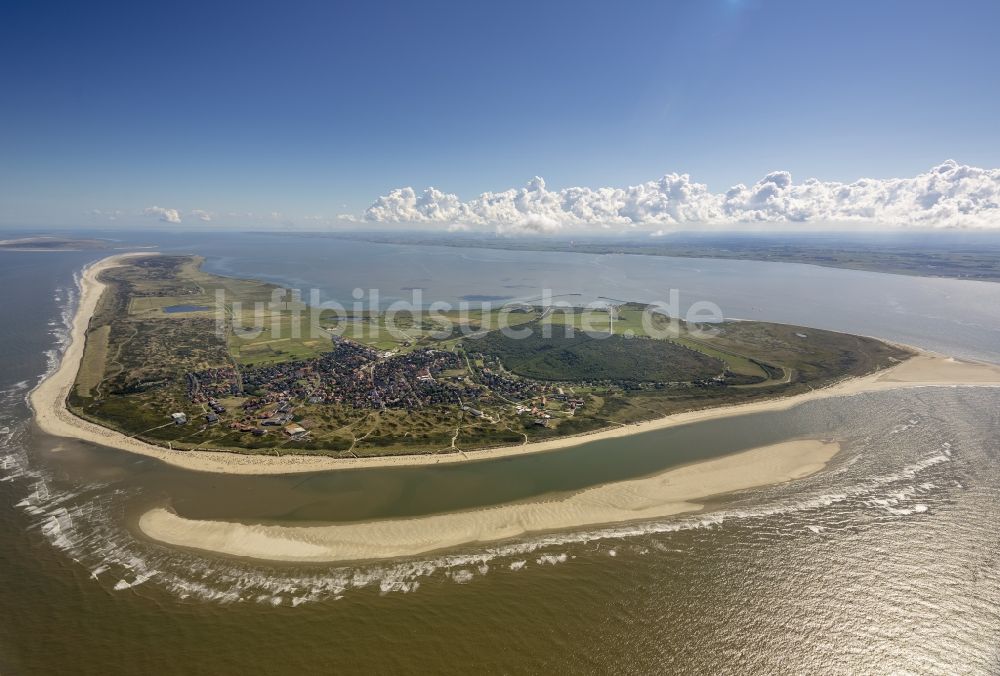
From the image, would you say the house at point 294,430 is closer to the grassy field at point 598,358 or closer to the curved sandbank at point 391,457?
the curved sandbank at point 391,457

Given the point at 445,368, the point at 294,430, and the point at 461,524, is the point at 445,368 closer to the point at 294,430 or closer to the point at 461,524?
the point at 294,430

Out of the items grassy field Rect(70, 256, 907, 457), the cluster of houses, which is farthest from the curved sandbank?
the cluster of houses

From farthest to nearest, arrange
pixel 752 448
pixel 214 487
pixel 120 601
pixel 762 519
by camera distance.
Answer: pixel 752 448 < pixel 214 487 < pixel 762 519 < pixel 120 601

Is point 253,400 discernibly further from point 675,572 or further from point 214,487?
point 675,572

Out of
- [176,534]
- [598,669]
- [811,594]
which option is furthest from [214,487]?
[811,594]

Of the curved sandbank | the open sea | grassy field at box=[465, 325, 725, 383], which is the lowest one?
the open sea

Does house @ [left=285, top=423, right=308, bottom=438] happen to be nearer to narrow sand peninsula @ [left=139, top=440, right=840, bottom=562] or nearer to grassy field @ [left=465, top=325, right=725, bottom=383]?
narrow sand peninsula @ [left=139, top=440, right=840, bottom=562]

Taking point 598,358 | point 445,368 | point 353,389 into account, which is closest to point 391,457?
point 353,389
